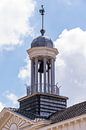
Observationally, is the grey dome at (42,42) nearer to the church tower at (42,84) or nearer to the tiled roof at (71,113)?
the church tower at (42,84)

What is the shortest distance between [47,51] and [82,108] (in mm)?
10362

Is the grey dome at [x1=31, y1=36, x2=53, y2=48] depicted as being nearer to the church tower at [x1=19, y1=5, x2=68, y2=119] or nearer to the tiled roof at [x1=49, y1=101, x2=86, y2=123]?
the church tower at [x1=19, y1=5, x2=68, y2=119]

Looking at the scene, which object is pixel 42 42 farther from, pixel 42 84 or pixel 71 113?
pixel 71 113

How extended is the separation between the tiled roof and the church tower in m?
1.93

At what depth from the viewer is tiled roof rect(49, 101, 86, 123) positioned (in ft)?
128

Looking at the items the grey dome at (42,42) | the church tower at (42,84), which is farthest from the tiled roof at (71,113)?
the grey dome at (42,42)

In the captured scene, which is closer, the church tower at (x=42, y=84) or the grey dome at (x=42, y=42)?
the church tower at (x=42, y=84)

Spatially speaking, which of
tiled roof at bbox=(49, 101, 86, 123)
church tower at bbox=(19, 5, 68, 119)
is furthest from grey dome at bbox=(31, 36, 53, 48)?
tiled roof at bbox=(49, 101, 86, 123)

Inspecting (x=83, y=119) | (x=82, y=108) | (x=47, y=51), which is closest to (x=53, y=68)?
Answer: (x=47, y=51)

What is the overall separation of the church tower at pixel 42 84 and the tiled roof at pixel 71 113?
1928mm

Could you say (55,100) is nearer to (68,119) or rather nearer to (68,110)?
(68,110)

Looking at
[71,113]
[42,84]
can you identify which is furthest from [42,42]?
[71,113]

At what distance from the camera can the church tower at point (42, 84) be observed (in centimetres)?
4581

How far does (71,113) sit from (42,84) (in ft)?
26.7
